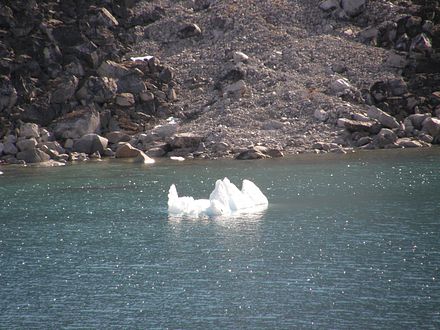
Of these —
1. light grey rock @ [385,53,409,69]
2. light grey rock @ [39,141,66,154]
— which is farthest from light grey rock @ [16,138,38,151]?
light grey rock @ [385,53,409,69]

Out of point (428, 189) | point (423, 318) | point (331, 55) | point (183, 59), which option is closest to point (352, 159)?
point (428, 189)

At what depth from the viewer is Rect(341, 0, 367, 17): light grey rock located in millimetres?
103375

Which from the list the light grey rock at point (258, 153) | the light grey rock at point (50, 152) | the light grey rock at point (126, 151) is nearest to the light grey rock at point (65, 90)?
the light grey rock at point (50, 152)

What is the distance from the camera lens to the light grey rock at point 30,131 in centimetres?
8825

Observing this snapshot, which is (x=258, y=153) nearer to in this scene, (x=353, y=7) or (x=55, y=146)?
(x=55, y=146)

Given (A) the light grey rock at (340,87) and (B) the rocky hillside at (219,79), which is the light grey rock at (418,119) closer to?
(B) the rocky hillside at (219,79)

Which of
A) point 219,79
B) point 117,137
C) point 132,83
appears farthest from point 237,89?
point 117,137

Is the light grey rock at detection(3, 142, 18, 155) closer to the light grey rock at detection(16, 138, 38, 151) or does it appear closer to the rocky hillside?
the rocky hillside

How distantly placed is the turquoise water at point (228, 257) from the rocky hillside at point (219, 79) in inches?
842

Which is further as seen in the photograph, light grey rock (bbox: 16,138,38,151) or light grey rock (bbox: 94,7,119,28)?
light grey rock (bbox: 94,7,119,28)

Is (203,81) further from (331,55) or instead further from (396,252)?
(396,252)

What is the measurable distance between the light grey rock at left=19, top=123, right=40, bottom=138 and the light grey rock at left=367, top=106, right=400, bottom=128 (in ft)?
116

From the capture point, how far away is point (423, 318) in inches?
1092

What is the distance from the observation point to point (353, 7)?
10338cm
